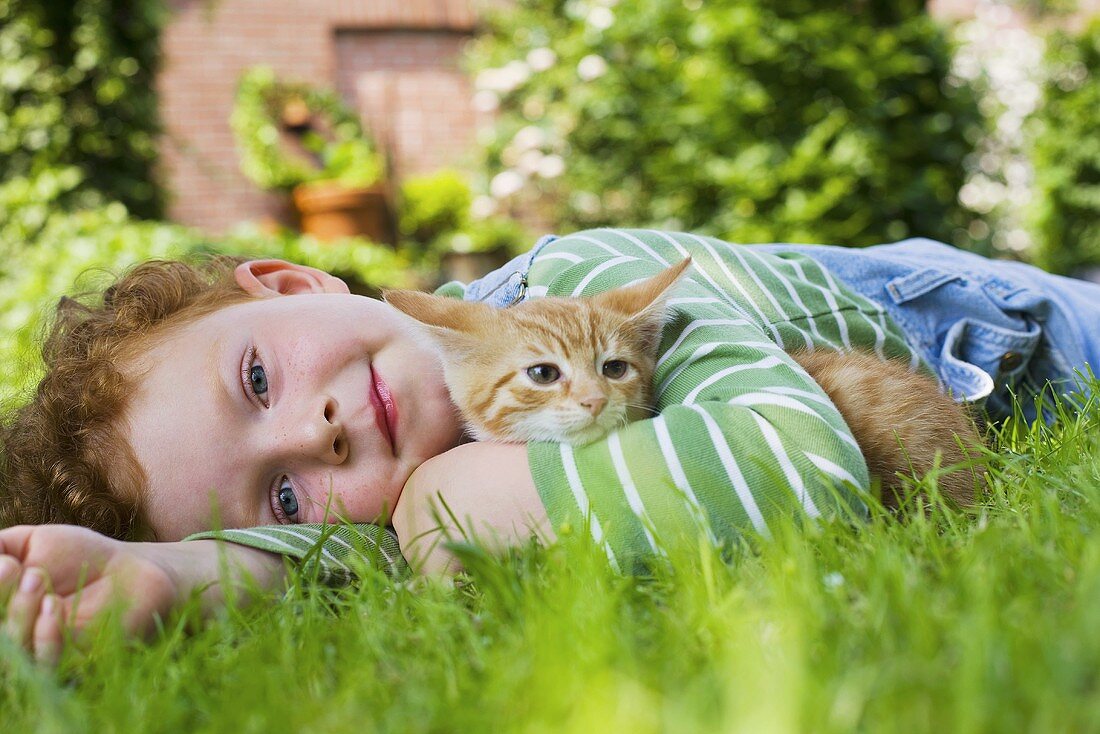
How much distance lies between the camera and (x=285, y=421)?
6.30 ft

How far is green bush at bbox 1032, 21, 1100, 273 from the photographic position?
8.97 m

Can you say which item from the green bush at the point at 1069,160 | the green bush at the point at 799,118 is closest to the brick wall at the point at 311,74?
the green bush at the point at 799,118

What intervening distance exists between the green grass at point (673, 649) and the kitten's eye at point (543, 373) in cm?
47

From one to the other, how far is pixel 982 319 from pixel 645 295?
123 centimetres

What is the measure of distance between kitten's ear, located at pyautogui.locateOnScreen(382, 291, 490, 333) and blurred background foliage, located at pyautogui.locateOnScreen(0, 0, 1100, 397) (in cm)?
331

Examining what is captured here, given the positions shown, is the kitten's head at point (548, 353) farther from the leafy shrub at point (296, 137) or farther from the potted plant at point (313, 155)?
the leafy shrub at point (296, 137)

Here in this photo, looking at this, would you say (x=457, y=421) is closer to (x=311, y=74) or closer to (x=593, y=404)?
(x=593, y=404)

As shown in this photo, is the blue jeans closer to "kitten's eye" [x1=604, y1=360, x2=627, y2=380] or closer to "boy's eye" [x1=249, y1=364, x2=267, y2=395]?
"kitten's eye" [x1=604, y1=360, x2=627, y2=380]

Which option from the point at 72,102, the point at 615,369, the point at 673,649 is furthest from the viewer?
the point at 72,102

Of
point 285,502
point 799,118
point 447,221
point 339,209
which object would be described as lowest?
point 447,221

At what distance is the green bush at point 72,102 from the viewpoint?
607cm

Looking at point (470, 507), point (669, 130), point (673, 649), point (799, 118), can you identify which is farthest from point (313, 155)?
point (673, 649)

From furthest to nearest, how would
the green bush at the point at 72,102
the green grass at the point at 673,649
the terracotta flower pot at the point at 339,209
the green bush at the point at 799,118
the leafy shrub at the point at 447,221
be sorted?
the terracotta flower pot at the point at 339,209, the leafy shrub at the point at 447,221, the green bush at the point at 72,102, the green bush at the point at 799,118, the green grass at the point at 673,649

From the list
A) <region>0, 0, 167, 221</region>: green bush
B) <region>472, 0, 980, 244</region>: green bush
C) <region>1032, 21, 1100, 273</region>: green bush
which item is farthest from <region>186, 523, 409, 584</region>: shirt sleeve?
<region>1032, 21, 1100, 273</region>: green bush
